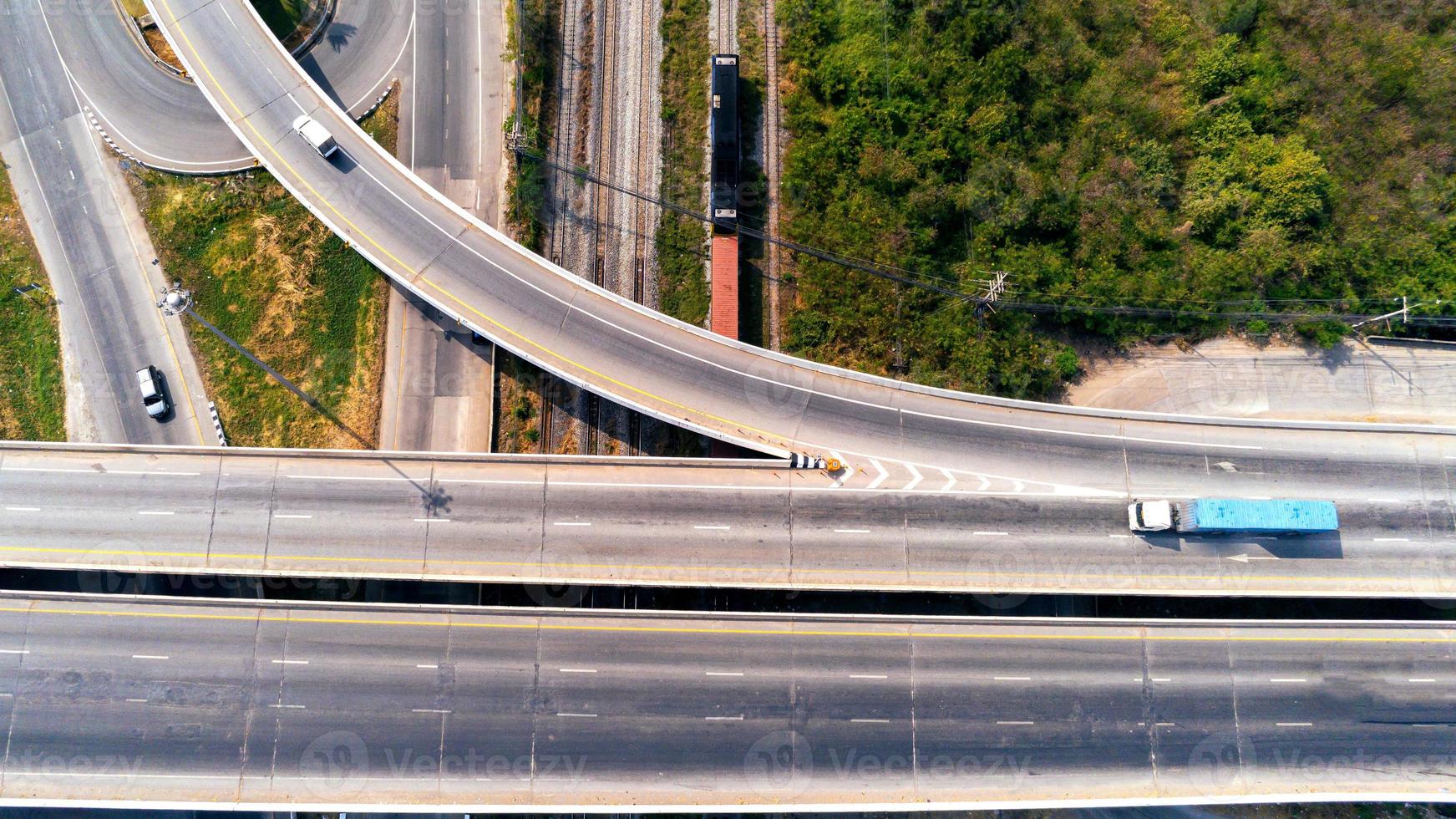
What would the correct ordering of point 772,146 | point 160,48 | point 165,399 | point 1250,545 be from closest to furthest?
1. point 1250,545
2. point 165,399
3. point 772,146
4. point 160,48

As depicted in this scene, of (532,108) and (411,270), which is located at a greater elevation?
(532,108)

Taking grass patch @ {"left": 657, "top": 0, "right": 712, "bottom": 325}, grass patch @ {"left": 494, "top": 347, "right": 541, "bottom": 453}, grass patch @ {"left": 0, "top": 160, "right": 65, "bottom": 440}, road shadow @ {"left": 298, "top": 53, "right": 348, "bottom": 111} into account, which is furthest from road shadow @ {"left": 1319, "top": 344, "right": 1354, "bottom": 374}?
grass patch @ {"left": 0, "top": 160, "right": 65, "bottom": 440}

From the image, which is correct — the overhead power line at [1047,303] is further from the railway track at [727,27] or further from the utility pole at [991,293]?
the railway track at [727,27]

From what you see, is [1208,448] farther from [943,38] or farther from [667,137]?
[667,137]

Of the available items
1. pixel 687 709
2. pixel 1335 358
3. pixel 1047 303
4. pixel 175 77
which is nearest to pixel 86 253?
pixel 175 77

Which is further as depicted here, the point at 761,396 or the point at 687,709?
the point at 761,396

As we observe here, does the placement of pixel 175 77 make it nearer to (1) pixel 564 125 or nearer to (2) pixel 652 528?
(1) pixel 564 125

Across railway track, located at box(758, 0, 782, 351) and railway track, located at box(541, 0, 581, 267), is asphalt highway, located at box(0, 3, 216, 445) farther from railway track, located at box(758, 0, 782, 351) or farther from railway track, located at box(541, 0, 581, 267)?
railway track, located at box(758, 0, 782, 351)

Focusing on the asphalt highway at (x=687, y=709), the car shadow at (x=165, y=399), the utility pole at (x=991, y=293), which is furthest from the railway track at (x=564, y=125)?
the utility pole at (x=991, y=293)
